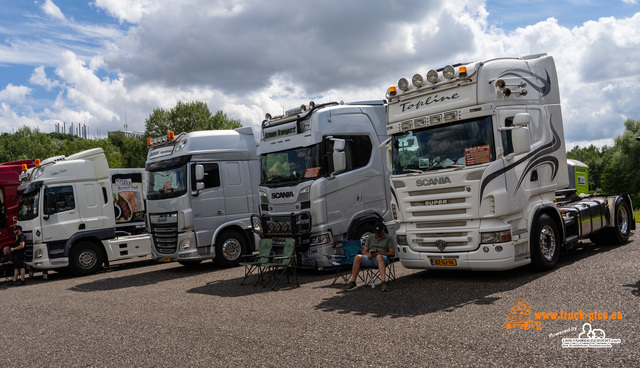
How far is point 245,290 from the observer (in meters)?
10.2

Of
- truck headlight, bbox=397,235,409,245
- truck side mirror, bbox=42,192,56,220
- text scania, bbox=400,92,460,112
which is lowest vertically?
truck headlight, bbox=397,235,409,245

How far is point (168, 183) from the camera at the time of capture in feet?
45.3

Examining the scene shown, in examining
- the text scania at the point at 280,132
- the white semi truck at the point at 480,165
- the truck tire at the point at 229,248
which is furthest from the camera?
the truck tire at the point at 229,248

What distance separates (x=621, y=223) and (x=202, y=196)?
10.1 m

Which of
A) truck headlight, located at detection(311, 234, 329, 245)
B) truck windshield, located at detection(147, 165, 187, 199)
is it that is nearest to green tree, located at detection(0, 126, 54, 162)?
truck windshield, located at detection(147, 165, 187, 199)

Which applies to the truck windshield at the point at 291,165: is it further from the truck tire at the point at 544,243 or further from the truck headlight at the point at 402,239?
the truck tire at the point at 544,243

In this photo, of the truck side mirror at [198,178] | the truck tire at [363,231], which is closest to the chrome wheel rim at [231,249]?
the truck side mirror at [198,178]

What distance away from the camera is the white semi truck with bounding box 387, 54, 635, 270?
27.7 ft

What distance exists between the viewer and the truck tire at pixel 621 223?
1186cm

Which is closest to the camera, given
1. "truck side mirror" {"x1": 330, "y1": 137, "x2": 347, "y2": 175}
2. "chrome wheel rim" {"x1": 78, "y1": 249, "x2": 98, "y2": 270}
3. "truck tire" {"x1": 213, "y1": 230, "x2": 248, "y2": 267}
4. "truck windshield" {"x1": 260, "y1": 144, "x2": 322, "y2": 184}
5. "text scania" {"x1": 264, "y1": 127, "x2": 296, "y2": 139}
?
"truck side mirror" {"x1": 330, "y1": 137, "x2": 347, "y2": 175}

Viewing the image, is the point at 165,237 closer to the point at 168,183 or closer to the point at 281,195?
the point at 168,183

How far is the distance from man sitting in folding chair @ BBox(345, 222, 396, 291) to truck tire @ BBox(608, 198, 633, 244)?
577 centimetres

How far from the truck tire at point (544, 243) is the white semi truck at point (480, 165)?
0.02 meters

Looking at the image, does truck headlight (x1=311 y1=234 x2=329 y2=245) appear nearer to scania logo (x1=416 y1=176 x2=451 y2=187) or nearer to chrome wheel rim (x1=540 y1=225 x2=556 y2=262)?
scania logo (x1=416 y1=176 x2=451 y2=187)
